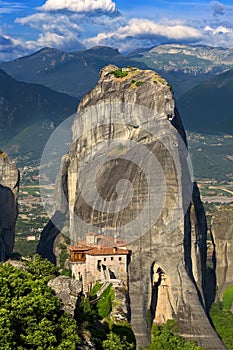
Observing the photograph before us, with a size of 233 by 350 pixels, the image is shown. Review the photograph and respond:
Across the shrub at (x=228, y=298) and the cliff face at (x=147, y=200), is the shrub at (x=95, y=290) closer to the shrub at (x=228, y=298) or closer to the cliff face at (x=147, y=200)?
the cliff face at (x=147, y=200)

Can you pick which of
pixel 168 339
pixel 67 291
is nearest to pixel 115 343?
pixel 67 291

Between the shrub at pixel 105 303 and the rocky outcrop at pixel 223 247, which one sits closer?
the shrub at pixel 105 303

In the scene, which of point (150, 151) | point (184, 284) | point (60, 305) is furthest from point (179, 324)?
point (60, 305)

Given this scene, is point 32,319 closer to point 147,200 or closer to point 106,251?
point 106,251

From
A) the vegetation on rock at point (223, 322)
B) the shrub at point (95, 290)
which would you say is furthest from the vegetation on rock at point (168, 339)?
the shrub at point (95, 290)

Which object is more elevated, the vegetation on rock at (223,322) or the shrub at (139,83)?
the shrub at (139,83)

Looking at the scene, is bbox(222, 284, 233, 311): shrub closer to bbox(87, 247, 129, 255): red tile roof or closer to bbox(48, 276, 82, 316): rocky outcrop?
bbox(87, 247, 129, 255): red tile roof

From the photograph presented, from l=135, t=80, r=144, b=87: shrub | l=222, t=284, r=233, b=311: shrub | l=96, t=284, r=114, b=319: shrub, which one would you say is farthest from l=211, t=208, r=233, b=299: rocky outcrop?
l=96, t=284, r=114, b=319: shrub
